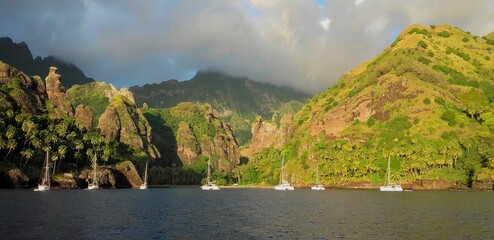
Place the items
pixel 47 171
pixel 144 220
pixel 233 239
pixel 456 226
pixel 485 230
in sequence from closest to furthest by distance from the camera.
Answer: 1. pixel 233 239
2. pixel 485 230
3. pixel 456 226
4. pixel 144 220
5. pixel 47 171

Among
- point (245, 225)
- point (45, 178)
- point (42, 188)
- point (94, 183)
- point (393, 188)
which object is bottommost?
point (42, 188)

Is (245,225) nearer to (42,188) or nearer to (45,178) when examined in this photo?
(42,188)

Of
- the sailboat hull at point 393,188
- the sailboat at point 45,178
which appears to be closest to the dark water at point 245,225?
the sailboat at point 45,178

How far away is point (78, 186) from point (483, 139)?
17567cm

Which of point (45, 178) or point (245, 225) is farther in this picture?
point (45, 178)

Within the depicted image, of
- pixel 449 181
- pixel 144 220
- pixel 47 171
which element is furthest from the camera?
pixel 449 181

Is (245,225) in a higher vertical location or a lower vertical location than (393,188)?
lower

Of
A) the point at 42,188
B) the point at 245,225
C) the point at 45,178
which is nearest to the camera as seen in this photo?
the point at 245,225

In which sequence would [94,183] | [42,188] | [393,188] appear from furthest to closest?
[94,183] < [393,188] < [42,188]

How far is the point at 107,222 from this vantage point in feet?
218

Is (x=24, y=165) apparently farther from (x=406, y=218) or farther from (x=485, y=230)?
(x=485, y=230)

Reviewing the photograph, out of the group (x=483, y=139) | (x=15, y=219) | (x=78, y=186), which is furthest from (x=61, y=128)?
(x=483, y=139)

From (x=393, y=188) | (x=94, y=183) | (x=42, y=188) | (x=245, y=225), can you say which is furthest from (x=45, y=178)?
(x=393, y=188)

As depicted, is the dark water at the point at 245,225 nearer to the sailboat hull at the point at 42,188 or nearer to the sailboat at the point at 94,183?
the sailboat hull at the point at 42,188
